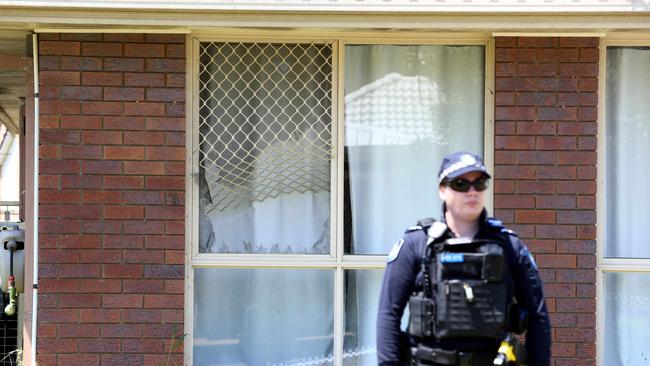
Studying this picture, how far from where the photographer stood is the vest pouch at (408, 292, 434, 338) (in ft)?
11.3

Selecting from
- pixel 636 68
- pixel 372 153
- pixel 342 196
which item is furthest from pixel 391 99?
pixel 636 68

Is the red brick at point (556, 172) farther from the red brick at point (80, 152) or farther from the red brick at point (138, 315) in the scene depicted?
the red brick at point (80, 152)

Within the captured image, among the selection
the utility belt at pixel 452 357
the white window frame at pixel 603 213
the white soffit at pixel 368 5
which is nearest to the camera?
the utility belt at pixel 452 357

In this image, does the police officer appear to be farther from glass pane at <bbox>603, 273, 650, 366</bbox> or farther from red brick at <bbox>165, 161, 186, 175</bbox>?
glass pane at <bbox>603, 273, 650, 366</bbox>

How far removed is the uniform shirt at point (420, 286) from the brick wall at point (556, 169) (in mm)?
1777

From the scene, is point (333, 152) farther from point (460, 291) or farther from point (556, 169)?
point (460, 291)

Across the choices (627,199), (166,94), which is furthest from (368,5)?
(627,199)

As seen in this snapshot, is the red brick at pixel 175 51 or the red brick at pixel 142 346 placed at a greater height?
the red brick at pixel 175 51

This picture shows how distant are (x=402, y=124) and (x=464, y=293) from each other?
2282 mm

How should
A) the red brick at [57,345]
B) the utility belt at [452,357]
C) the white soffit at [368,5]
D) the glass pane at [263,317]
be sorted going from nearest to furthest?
the utility belt at [452,357]
the white soffit at [368,5]
the red brick at [57,345]
the glass pane at [263,317]

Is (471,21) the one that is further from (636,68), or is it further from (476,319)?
(476,319)

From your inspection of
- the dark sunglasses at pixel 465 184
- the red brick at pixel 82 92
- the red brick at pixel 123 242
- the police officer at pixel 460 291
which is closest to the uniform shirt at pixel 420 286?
the police officer at pixel 460 291

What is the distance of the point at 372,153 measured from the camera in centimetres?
Result: 555

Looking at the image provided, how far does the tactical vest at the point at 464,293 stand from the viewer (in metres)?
3.43
